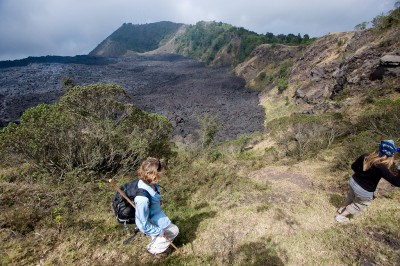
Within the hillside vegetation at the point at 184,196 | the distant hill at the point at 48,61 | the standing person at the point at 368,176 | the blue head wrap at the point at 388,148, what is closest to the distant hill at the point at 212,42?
the distant hill at the point at 48,61

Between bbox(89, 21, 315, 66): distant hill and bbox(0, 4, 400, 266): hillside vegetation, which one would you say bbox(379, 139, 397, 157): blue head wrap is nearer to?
bbox(0, 4, 400, 266): hillside vegetation

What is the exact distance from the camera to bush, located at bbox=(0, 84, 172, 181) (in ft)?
28.6

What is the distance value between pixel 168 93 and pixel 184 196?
1990 inches

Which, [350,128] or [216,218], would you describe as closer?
[216,218]

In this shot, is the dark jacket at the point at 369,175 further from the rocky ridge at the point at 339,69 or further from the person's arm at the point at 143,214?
Answer: the rocky ridge at the point at 339,69

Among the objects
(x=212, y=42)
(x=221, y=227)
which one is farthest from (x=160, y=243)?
(x=212, y=42)

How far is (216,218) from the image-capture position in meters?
6.11

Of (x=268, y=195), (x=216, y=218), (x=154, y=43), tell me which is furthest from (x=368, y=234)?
(x=154, y=43)

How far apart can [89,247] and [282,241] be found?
11.5ft

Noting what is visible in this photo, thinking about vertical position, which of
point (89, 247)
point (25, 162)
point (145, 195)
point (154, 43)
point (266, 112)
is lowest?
point (266, 112)

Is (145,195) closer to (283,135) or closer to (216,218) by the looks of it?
(216,218)

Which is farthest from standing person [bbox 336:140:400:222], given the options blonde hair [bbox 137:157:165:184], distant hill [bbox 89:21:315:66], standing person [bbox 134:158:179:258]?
distant hill [bbox 89:21:315:66]

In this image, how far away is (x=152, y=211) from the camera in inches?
160

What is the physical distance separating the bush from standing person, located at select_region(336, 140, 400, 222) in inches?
278
